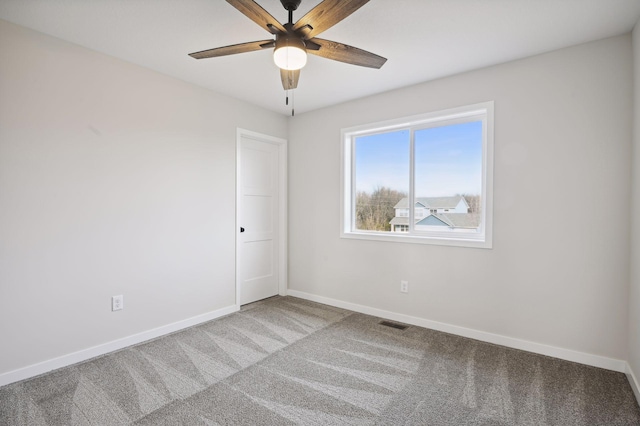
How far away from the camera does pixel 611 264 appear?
2.34 meters

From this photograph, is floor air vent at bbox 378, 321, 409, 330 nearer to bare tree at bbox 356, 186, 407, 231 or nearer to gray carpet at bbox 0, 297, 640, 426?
gray carpet at bbox 0, 297, 640, 426

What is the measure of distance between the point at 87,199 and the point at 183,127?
3.65ft

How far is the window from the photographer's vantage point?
2986 mm

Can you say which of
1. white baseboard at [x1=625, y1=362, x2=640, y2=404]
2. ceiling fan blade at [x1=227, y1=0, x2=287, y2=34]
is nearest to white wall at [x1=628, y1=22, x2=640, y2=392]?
white baseboard at [x1=625, y1=362, x2=640, y2=404]

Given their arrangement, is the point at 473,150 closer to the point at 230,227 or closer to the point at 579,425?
the point at 579,425

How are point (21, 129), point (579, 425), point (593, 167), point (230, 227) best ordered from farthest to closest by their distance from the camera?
point (230, 227) → point (593, 167) → point (21, 129) → point (579, 425)

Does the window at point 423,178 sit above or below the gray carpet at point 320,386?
above

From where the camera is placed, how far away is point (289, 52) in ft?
5.89

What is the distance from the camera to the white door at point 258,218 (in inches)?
152

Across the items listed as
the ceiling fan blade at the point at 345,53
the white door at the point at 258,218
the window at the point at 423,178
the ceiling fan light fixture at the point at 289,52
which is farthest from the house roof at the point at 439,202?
the ceiling fan light fixture at the point at 289,52

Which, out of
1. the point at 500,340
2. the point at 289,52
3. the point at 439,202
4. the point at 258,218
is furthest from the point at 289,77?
the point at 500,340

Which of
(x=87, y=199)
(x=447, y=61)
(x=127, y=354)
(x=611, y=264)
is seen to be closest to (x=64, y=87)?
(x=87, y=199)

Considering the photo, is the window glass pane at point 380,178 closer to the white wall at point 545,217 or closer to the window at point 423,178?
the window at point 423,178

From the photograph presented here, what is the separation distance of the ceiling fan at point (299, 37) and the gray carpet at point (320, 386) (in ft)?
6.87
